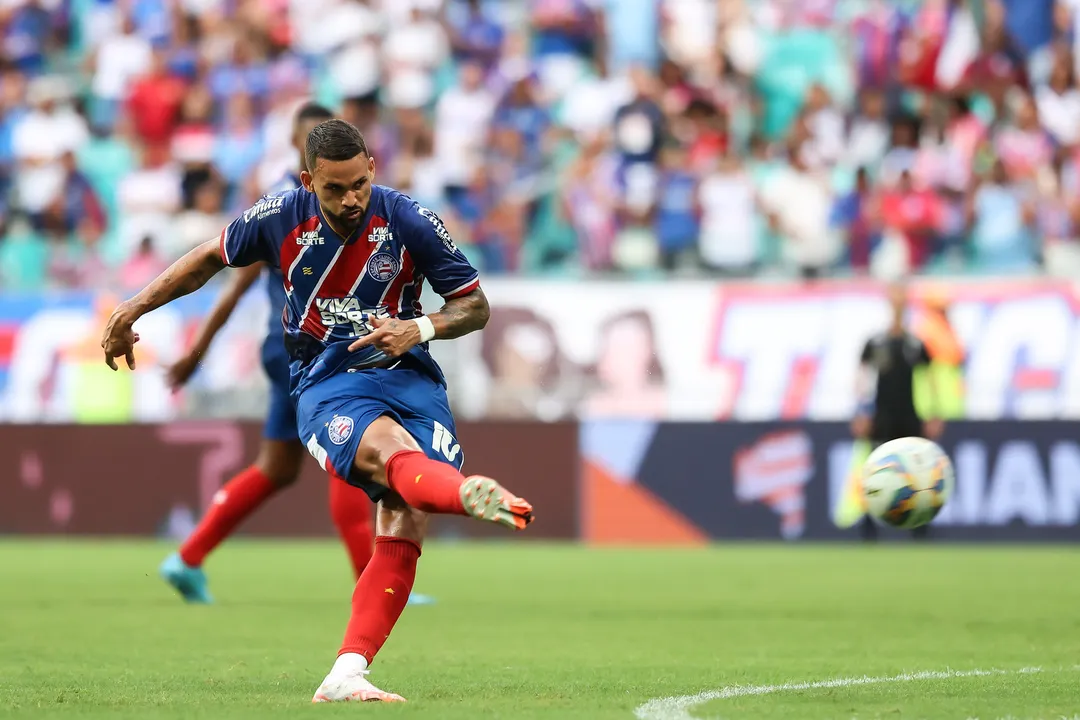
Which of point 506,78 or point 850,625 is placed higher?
point 506,78

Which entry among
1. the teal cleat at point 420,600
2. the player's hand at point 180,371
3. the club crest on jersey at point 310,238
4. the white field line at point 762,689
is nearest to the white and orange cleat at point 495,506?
the white field line at point 762,689

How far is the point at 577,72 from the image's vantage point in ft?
66.9

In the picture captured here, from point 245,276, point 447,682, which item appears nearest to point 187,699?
Answer: point 447,682

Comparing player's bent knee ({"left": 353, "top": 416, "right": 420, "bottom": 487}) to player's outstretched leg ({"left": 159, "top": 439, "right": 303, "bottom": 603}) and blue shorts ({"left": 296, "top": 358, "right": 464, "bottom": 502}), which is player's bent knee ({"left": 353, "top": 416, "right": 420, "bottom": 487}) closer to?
blue shorts ({"left": 296, "top": 358, "right": 464, "bottom": 502})

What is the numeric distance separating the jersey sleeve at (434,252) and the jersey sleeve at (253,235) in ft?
1.52

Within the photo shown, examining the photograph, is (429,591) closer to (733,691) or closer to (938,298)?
(733,691)

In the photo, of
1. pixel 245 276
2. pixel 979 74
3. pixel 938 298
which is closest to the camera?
pixel 245 276

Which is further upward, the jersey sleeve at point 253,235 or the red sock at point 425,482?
the jersey sleeve at point 253,235

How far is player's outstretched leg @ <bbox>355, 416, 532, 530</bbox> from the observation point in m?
5.23

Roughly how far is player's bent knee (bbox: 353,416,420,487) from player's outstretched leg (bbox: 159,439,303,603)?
3.80 metres

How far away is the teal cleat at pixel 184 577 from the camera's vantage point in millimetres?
10086

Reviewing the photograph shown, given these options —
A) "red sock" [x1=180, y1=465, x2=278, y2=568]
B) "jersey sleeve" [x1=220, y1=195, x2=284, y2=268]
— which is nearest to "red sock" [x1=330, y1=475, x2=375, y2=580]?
"red sock" [x1=180, y1=465, x2=278, y2=568]

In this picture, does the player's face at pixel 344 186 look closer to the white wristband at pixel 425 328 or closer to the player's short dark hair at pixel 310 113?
the white wristband at pixel 425 328

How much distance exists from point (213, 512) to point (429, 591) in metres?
2.06
